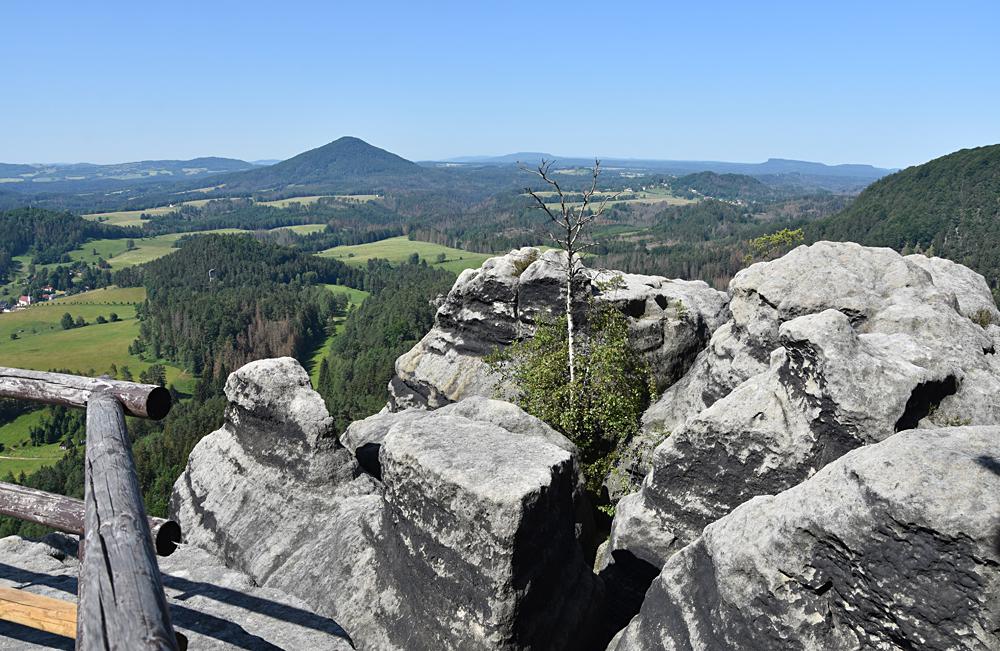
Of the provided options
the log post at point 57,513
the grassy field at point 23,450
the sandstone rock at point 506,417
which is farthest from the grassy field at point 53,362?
the log post at point 57,513

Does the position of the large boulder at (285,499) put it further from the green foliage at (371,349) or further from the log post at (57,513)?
the green foliage at (371,349)

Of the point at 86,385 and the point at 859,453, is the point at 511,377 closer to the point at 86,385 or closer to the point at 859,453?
the point at 859,453

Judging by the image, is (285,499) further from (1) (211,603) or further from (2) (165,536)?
(2) (165,536)

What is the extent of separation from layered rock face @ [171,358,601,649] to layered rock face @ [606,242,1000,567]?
314cm

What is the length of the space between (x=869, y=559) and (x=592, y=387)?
16324mm

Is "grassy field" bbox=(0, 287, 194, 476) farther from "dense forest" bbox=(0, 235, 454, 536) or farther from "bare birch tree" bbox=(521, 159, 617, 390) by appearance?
"bare birch tree" bbox=(521, 159, 617, 390)

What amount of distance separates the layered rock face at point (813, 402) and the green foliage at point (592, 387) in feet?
14.7

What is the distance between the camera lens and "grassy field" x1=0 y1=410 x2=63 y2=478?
124062 mm

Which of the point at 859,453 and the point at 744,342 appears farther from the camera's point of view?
the point at 744,342

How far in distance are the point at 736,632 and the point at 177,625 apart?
1011 centimetres

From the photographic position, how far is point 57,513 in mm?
7242

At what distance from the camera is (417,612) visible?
12.5 m

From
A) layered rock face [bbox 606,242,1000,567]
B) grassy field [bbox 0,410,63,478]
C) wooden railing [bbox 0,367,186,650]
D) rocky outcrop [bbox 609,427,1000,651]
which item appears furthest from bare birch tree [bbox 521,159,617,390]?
grassy field [bbox 0,410,63,478]

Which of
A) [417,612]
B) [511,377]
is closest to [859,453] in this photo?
[417,612]
